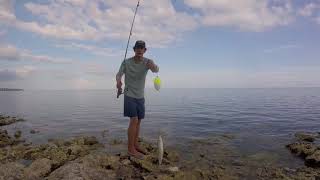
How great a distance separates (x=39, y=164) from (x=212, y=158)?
597 centimetres

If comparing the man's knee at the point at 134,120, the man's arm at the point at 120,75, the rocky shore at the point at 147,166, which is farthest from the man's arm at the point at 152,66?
the rocky shore at the point at 147,166

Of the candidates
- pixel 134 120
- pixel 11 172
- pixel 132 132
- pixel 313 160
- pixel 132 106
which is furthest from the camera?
pixel 313 160

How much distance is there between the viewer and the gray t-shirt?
9469mm

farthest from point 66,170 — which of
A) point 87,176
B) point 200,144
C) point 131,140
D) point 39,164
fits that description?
point 200,144

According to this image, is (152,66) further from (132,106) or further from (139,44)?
(132,106)

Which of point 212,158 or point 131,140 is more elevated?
point 131,140

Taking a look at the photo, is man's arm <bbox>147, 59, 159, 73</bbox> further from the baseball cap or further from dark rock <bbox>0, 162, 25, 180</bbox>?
dark rock <bbox>0, 162, 25, 180</bbox>

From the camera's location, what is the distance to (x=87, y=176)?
26.1 ft

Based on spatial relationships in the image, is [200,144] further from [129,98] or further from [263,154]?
[129,98]

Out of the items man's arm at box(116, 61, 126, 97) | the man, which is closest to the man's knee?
the man

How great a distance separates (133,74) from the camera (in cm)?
951

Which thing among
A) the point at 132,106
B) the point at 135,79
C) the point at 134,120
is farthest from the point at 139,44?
the point at 134,120

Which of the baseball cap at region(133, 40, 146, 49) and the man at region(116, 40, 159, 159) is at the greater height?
the baseball cap at region(133, 40, 146, 49)

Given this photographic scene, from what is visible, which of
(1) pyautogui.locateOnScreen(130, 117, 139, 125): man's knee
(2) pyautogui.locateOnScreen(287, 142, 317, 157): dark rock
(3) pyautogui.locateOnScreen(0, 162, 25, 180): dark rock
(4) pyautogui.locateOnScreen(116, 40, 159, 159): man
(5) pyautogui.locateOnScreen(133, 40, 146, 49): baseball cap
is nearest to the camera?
(3) pyautogui.locateOnScreen(0, 162, 25, 180): dark rock
